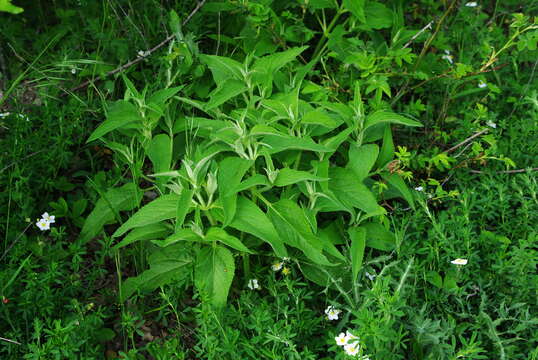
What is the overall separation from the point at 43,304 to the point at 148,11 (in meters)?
2.29

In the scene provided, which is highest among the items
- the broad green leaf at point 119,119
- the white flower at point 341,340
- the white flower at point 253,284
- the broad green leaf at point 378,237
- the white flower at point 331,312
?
the broad green leaf at point 119,119

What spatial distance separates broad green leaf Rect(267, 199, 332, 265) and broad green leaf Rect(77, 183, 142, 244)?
73cm

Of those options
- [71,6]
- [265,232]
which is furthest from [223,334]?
[71,6]

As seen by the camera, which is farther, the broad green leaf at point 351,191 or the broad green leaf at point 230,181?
the broad green leaf at point 351,191

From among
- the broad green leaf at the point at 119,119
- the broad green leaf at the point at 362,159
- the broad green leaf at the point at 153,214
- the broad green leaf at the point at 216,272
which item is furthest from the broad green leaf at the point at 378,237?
the broad green leaf at the point at 119,119

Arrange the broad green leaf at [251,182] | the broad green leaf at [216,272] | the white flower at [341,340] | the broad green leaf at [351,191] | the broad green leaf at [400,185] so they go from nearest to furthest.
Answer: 1. the white flower at [341,340]
2. the broad green leaf at [251,182]
3. the broad green leaf at [216,272]
4. the broad green leaf at [351,191]
5. the broad green leaf at [400,185]

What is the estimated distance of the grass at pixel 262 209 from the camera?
2.47m

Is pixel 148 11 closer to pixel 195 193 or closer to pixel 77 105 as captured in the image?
pixel 77 105

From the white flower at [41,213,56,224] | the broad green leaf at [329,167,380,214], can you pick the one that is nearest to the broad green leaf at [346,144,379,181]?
the broad green leaf at [329,167,380,214]

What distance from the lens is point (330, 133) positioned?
3107 mm

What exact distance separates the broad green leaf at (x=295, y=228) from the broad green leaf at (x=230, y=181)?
9.1 inches

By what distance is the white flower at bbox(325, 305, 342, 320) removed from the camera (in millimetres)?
2594

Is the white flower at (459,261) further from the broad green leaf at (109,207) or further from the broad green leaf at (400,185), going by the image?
the broad green leaf at (109,207)

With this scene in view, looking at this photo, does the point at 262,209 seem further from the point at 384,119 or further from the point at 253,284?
the point at 384,119
